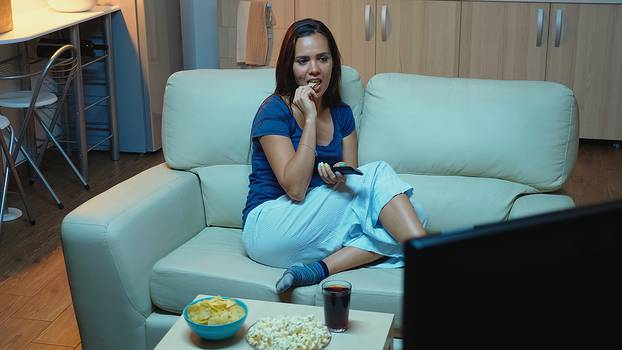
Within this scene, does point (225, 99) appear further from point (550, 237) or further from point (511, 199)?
point (550, 237)

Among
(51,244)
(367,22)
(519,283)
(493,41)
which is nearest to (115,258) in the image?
(51,244)

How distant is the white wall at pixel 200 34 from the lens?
5734 millimetres

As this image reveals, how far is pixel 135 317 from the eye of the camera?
8.23 ft

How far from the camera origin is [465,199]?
268cm

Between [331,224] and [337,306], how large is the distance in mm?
558

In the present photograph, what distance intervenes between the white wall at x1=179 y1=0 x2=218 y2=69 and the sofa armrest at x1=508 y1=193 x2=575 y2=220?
3.50 meters

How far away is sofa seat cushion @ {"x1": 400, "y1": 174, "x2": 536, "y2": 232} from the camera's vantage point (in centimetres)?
266

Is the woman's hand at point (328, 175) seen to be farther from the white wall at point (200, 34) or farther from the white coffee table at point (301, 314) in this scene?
the white wall at point (200, 34)

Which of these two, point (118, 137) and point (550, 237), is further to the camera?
point (118, 137)

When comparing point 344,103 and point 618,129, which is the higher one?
point 344,103

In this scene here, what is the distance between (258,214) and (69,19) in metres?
2.30

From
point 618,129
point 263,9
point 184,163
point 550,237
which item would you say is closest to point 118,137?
point 263,9

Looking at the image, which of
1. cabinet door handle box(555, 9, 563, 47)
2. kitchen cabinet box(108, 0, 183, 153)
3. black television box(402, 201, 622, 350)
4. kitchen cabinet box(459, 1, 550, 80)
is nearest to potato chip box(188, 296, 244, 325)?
black television box(402, 201, 622, 350)

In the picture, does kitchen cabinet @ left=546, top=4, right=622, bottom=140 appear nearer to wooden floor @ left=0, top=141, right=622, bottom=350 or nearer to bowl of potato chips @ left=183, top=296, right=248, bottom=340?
wooden floor @ left=0, top=141, right=622, bottom=350
